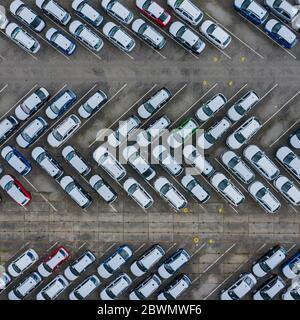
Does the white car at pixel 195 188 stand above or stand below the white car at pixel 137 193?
above

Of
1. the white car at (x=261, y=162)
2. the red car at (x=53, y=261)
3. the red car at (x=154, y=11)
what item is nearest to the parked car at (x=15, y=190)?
the red car at (x=53, y=261)

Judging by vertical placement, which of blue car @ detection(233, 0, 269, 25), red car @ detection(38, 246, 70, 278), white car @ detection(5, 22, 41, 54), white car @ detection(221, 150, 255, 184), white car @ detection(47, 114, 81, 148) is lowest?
red car @ detection(38, 246, 70, 278)

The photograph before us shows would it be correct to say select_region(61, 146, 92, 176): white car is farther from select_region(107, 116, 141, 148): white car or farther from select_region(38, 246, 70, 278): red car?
select_region(38, 246, 70, 278): red car

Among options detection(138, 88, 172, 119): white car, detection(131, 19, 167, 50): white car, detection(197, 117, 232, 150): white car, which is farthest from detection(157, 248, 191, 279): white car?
detection(131, 19, 167, 50): white car

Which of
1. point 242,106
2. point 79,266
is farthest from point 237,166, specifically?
point 79,266

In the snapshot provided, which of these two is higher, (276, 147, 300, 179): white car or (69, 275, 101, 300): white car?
(276, 147, 300, 179): white car

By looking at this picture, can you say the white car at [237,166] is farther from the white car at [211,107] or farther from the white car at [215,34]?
the white car at [215,34]

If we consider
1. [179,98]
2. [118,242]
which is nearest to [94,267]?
[118,242]
